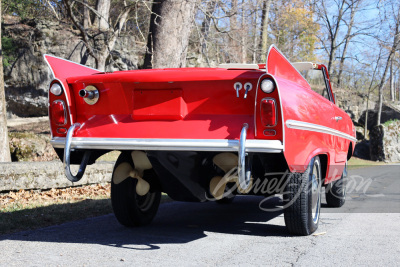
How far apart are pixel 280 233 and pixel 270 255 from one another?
976 mm

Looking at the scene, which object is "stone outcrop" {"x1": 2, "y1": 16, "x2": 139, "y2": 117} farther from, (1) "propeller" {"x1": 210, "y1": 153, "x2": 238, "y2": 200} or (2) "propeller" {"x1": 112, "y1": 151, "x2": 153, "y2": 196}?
(1) "propeller" {"x1": 210, "y1": 153, "x2": 238, "y2": 200}

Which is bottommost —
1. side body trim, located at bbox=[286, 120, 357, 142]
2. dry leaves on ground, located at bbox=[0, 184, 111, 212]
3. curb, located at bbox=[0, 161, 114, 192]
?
dry leaves on ground, located at bbox=[0, 184, 111, 212]

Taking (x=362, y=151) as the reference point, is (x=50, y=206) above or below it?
above

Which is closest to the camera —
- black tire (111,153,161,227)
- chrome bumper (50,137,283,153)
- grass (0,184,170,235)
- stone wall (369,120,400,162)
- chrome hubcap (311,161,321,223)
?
chrome bumper (50,137,283,153)

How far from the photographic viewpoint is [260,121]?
3.95 meters

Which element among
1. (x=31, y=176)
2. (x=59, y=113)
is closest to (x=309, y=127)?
(x=59, y=113)

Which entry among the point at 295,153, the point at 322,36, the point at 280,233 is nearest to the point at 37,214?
the point at 280,233

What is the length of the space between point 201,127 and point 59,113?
1399mm

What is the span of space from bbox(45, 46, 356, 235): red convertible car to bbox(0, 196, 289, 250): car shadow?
0.46 metres

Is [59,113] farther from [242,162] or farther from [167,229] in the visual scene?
[242,162]

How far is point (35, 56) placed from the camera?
19.4m

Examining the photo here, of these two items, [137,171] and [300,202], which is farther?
[137,171]

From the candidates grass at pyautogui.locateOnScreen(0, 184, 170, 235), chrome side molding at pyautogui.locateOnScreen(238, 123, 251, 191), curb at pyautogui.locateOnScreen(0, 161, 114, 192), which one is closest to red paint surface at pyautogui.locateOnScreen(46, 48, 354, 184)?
chrome side molding at pyautogui.locateOnScreen(238, 123, 251, 191)

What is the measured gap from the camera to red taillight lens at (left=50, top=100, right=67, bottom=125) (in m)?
A: 4.45
